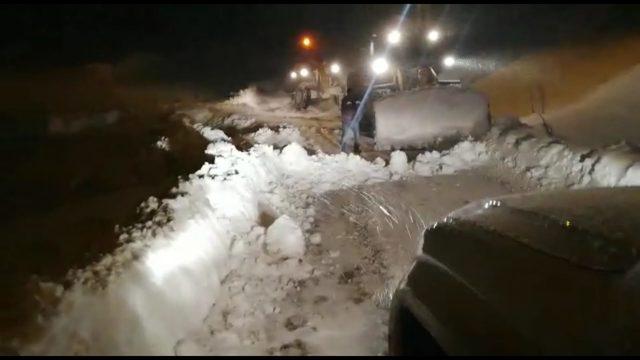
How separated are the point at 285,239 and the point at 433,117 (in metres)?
5.19

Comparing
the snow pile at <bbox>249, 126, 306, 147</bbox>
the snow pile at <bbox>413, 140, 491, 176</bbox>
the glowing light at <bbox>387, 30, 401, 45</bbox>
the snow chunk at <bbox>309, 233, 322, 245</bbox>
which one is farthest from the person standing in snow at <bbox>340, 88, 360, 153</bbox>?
the snow chunk at <bbox>309, 233, 322, 245</bbox>

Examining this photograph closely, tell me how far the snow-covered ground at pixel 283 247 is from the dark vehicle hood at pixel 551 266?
1.37m

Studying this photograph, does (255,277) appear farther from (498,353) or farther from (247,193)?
(498,353)

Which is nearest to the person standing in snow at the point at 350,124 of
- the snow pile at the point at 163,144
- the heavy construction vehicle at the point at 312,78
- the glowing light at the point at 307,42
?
the snow pile at the point at 163,144

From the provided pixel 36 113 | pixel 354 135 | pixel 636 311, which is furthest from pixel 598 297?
pixel 36 113

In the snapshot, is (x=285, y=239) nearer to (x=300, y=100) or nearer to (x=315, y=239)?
(x=315, y=239)

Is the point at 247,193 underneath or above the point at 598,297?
underneath

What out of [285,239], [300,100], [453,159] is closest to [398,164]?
[453,159]

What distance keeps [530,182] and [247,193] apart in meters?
4.26

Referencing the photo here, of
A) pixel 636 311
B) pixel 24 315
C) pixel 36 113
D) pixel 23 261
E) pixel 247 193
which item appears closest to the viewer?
pixel 636 311

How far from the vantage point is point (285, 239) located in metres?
5.55

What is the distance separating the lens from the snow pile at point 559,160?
22.2 ft

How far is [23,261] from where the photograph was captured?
4.37 metres

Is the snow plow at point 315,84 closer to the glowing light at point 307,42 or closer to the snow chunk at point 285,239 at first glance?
the glowing light at point 307,42
